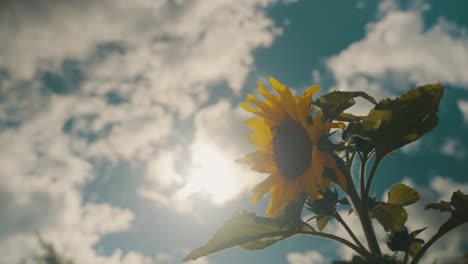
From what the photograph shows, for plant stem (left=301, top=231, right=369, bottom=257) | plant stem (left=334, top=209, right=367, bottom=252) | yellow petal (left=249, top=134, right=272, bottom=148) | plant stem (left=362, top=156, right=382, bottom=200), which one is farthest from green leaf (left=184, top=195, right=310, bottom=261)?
yellow petal (left=249, top=134, right=272, bottom=148)

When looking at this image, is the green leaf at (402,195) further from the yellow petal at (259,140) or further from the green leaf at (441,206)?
the yellow petal at (259,140)

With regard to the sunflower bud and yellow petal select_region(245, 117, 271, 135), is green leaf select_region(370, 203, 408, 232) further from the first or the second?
yellow petal select_region(245, 117, 271, 135)

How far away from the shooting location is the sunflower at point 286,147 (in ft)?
5.75

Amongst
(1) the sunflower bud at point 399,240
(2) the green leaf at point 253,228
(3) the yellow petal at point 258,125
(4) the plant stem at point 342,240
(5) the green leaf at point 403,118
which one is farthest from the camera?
(3) the yellow petal at point 258,125

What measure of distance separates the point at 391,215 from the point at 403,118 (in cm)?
53

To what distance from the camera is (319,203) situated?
1.78 m

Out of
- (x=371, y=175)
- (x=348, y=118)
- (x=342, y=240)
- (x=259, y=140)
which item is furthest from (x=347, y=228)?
(x=259, y=140)

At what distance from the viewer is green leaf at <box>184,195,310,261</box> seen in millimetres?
1827

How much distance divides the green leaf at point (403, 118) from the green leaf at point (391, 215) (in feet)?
1.03

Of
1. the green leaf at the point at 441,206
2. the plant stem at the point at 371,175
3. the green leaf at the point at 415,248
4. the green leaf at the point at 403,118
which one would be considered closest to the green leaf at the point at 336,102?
the green leaf at the point at 403,118

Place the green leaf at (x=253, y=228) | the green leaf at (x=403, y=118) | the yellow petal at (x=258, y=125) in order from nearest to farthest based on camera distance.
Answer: the green leaf at (x=403, y=118)
the green leaf at (x=253, y=228)
the yellow petal at (x=258, y=125)

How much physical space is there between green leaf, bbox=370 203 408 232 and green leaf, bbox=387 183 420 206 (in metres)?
0.13

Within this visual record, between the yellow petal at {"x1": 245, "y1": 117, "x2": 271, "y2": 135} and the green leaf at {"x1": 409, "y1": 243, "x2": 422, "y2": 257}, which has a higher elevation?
the yellow petal at {"x1": 245, "y1": 117, "x2": 271, "y2": 135}

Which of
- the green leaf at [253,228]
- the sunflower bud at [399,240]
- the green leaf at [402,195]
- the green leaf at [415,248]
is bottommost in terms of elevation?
the green leaf at [415,248]
